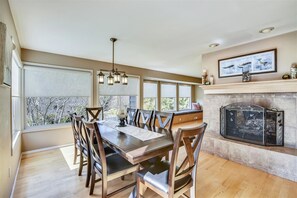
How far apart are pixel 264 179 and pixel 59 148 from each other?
4281 mm

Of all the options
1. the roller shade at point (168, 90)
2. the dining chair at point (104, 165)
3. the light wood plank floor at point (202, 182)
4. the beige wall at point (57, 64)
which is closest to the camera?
the dining chair at point (104, 165)

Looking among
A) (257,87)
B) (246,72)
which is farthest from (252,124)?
(246,72)

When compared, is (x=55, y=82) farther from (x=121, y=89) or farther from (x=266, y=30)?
(x=266, y=30)

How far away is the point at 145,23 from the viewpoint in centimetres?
221

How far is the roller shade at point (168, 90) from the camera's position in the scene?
22.9 ft

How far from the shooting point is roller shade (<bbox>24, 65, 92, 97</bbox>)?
3328 millimetres

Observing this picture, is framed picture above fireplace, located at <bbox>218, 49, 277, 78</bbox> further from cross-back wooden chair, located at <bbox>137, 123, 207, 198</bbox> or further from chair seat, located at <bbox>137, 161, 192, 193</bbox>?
chair seat, located at <bbox>137, 161, 192, 193</bbox>

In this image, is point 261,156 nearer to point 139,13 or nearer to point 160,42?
point 160,42

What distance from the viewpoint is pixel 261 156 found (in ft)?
8.38

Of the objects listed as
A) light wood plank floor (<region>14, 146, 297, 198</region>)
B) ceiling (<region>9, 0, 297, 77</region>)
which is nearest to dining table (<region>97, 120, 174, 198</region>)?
light wood plank floor (<region>14, 146, 297, 198</region>)

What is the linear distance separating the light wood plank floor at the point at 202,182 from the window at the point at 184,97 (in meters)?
5.25

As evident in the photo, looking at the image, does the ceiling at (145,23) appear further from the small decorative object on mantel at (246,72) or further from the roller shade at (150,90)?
the roller shade at (150,90)

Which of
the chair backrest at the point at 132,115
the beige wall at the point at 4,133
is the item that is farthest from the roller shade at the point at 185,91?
the beige wall at the point at 4,133

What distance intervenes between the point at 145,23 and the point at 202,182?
2.61m
